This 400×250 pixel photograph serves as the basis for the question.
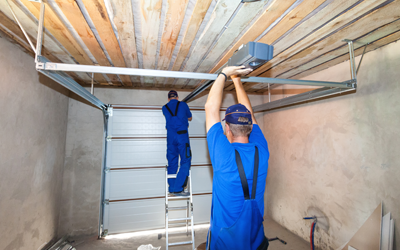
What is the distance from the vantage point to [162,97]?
181 inches

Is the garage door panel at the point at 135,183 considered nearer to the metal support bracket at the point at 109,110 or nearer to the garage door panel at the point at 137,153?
the garage door panel at the point at 137,153

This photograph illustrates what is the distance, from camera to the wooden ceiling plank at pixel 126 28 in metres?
1.64

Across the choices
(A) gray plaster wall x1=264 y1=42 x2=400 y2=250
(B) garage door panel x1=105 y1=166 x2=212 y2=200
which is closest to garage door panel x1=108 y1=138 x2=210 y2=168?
(B) garage door panel x1=105 y1=166 x2=212 y2=200

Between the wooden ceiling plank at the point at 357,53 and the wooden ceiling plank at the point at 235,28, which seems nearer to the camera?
the wooden ceiling plank at the point at 235,28

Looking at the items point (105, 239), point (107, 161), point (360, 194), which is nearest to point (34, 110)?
point (107, 161)

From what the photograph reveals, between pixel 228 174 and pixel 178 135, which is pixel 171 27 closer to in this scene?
pixel 228 174

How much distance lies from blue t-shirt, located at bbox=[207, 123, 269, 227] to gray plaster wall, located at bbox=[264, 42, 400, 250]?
213 centimetres

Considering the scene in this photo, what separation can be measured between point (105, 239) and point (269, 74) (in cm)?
475

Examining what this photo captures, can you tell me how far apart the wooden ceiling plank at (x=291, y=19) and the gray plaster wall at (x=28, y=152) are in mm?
3237

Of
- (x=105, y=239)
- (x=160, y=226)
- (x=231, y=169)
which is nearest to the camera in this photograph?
(x=231, y=169)

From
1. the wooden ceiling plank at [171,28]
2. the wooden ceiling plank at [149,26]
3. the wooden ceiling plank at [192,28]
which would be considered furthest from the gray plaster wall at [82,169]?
the wooden ceiling plank at [192,28]

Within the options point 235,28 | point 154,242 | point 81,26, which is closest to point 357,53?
point 235,28

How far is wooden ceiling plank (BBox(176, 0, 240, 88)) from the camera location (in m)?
1.64

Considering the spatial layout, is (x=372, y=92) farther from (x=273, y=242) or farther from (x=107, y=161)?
(x=107, y=161)
